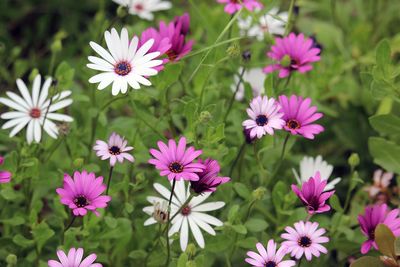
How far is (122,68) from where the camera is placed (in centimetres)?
144

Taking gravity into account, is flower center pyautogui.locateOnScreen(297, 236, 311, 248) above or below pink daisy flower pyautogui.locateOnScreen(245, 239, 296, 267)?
above

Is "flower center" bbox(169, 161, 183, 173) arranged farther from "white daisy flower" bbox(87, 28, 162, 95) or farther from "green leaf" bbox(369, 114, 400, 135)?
"green leaf" bbox(369, 114, 400, 135)

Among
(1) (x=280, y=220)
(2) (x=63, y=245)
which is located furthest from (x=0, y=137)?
(1) (x=280, y=220)

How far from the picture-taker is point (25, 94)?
1688 millimetres

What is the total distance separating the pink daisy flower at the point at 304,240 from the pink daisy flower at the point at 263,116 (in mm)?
213

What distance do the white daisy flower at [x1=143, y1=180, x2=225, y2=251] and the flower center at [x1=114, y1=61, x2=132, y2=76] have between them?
27cm

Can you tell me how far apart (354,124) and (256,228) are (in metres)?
0.76

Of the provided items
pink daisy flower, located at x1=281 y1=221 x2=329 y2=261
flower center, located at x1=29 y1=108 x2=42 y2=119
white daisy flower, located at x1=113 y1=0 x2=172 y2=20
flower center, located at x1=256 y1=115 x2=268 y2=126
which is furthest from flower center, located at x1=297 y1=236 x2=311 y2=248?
white daisy flower, located at x1=113 y1=0 x2=172 y2=20

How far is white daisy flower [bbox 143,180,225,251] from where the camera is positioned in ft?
4.89

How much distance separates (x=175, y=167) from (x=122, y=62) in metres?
0.27

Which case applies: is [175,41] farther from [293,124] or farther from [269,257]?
[269,257]

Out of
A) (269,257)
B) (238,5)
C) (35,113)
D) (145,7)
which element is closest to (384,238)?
(269,257)

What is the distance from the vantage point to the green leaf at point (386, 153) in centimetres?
175

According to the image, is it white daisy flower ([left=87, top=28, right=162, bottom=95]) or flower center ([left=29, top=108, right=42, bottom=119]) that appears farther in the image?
flower center ([left=29, top=108, right=42, bottom=119])
